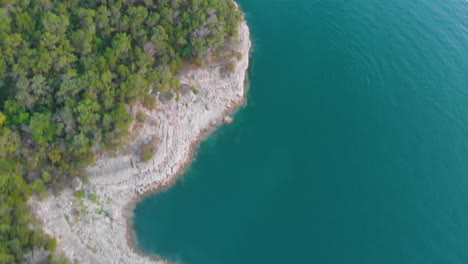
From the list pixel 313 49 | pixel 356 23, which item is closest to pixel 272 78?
pixel 313 49

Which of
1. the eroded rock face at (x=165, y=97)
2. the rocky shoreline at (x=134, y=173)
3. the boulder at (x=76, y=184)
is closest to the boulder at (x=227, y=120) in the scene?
the rocky shoreline at (x=134, y=173)

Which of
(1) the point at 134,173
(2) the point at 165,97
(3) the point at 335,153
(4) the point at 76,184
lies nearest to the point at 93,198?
(4) the point at 76,184

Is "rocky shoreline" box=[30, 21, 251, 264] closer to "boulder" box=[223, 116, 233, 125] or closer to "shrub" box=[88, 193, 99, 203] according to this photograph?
"shrub" box=[88, 193, 99, 203]

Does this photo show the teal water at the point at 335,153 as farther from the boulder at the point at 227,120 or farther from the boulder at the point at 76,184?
the boulder at the point at 76,184

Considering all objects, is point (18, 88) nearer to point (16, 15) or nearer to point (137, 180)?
point (16, 15)

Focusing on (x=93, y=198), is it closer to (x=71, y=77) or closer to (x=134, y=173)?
(x=134, y=173)
